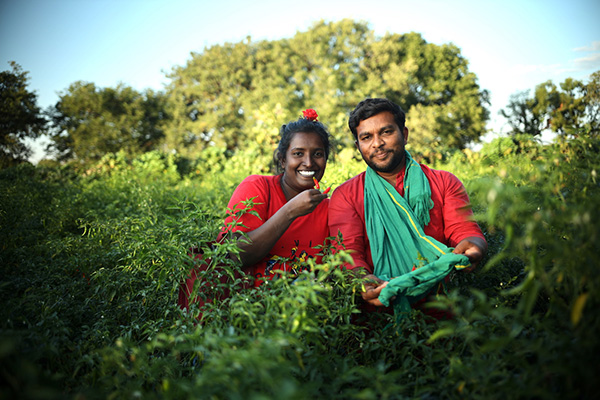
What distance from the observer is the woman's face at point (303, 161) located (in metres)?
2.73

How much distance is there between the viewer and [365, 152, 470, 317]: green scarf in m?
2.21

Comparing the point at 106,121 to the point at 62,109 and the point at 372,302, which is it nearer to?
the point at 62,109

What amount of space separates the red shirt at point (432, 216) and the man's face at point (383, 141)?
15 cm

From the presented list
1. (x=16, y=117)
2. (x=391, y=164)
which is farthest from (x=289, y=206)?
(x=16, y=117)

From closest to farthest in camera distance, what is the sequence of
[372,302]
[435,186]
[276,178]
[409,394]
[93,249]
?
1. [409,394]
2. [372,302]
3. [435,186]
4. [276,178]
5. [93,249]

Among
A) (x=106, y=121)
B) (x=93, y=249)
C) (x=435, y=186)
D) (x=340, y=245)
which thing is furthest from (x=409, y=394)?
(x=106, y=121)

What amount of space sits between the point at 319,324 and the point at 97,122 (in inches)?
931

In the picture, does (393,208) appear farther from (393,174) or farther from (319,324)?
(319,324)

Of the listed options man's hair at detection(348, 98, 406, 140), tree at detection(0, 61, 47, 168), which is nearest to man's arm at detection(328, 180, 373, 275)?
man's hair at detection(348, 98, 406, 140)

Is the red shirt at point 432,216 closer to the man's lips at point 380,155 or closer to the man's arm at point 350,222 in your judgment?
the man's arm at point 350,222

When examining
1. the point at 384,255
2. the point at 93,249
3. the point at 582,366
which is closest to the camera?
the point at 582,366

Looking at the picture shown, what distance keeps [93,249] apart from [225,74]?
72.1 feet

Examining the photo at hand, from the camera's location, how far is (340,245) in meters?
2.13

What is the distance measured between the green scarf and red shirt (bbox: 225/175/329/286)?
14.9 inches
